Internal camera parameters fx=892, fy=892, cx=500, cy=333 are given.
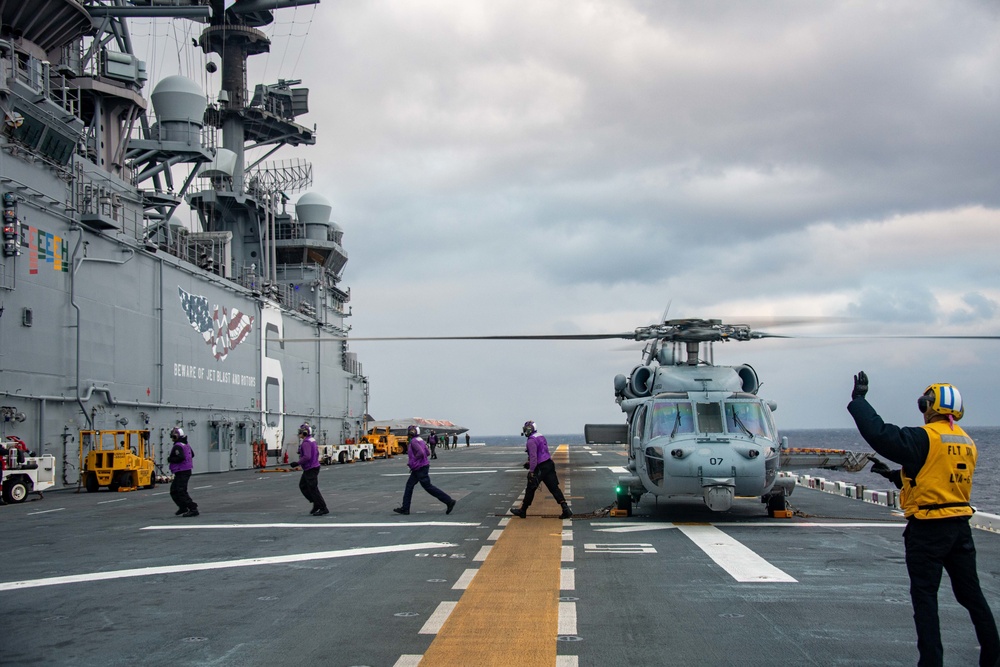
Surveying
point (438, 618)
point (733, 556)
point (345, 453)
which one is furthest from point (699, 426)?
point (345, 453)

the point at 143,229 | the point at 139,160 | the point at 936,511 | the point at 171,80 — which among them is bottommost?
the point at 936,511

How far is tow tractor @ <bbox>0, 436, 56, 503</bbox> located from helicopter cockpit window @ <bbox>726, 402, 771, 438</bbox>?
1739 centimetres

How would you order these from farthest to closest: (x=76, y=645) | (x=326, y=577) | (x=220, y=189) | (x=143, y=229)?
(x=220, y=189), (x=143, y=229), (x=326, y=577), (x=76, y=645)

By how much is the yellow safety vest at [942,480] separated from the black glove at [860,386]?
531 millimetres

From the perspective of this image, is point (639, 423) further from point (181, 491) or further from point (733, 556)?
point (181, 491)

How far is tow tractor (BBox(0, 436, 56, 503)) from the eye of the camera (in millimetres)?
22719

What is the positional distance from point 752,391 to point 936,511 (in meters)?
11.6

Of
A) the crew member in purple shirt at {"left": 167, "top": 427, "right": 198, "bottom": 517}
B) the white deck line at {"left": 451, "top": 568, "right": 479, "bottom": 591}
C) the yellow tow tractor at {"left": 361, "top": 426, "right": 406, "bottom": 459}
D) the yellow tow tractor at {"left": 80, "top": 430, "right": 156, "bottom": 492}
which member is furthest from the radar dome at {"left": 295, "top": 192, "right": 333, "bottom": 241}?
the white deck line at {"left": 451, "top": 568, "right": 479, "bottom": 591}

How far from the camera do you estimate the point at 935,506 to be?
5867mm

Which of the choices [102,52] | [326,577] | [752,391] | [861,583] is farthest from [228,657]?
[102,52]

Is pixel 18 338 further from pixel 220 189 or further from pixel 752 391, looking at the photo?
pixel 220 189

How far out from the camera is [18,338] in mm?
26562

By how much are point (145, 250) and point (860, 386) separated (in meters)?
33.1

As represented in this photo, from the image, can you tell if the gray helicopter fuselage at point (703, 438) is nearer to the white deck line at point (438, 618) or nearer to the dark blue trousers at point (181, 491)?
the white deck line at point (438, 618)
